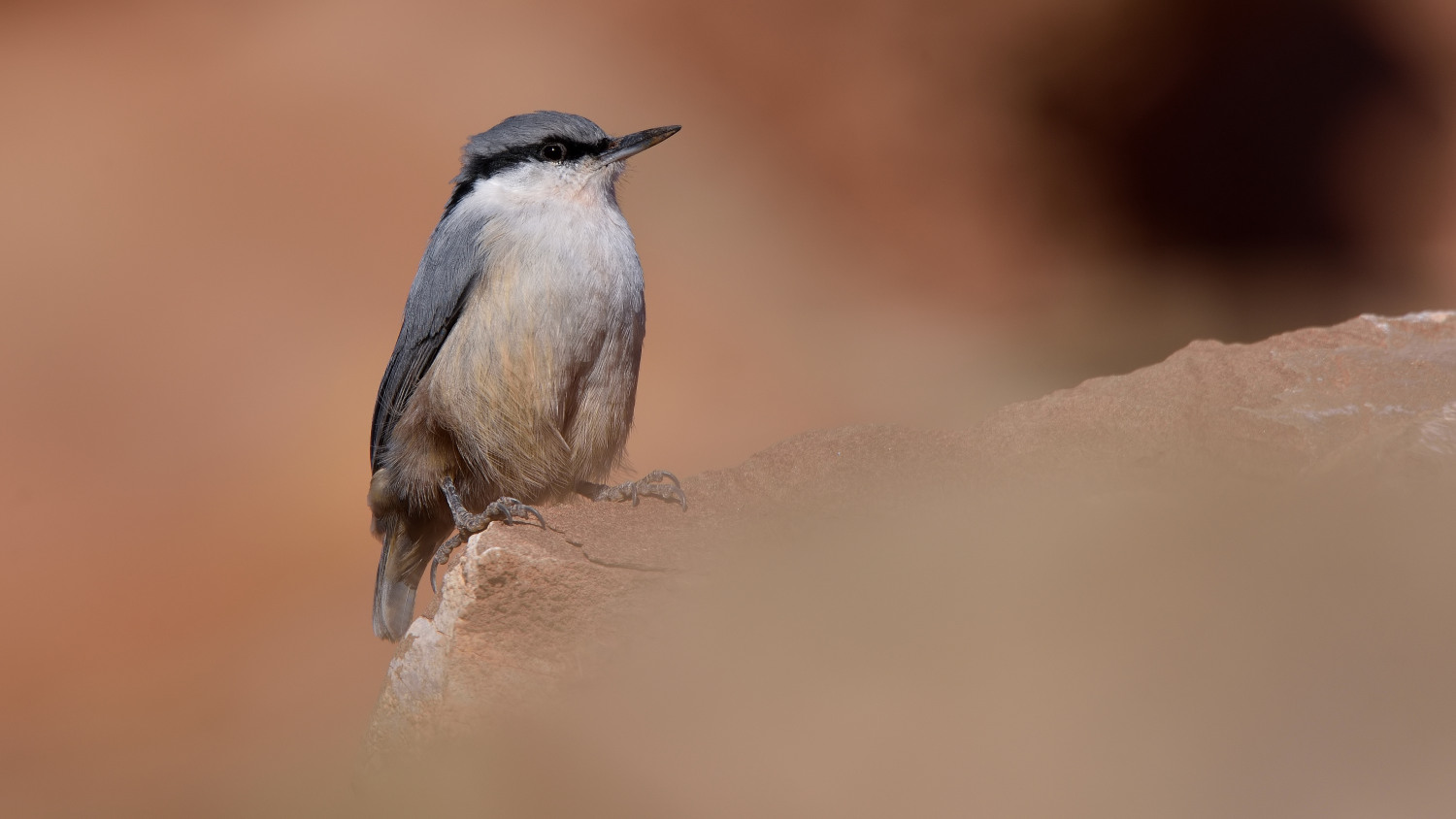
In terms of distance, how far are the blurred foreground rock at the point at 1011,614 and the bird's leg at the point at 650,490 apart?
51 mm

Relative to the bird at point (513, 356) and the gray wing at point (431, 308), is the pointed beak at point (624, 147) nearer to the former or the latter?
the bird at point (513, 356)

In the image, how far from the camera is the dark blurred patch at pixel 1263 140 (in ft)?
40.7

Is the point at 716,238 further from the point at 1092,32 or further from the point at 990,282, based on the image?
the point at 1092,32

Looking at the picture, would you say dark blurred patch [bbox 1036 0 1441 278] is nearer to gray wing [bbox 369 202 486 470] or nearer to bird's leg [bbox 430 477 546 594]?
gray wing [bbox 369 202 486 470]

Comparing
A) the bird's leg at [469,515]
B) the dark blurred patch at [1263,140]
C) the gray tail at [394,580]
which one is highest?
the dark blurred patch at [1263,140]

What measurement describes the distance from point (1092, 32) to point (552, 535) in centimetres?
1024

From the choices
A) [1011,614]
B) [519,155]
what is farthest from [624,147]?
[1011,614]

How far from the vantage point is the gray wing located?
449 centimetres

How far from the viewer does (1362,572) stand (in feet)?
8.39

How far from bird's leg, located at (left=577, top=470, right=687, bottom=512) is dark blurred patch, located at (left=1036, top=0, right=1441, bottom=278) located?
384 inches

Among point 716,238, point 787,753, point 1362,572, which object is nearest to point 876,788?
point 787,753

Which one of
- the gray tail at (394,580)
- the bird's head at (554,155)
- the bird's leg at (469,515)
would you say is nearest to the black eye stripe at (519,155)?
the bird's head at (554,155)

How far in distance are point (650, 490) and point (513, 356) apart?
2.46 ft

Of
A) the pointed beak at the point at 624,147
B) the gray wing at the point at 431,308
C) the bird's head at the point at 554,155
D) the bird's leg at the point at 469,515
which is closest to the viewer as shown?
the bird's leg at the point at 469,515
